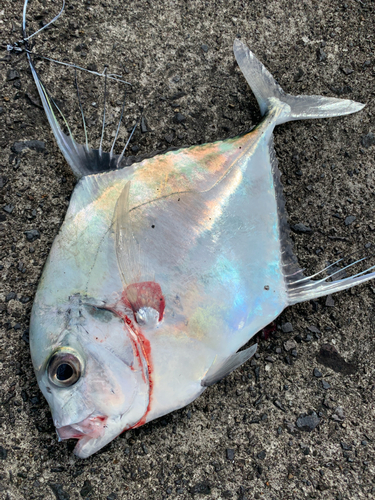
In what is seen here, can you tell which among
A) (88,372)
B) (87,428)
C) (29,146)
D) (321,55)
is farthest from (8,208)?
(321,55)

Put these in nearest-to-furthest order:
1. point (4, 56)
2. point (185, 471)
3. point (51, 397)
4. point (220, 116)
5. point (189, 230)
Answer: point (51, 397) < point (189, 230) < point (185, 471) < point (4, 56) < point (220, 116)

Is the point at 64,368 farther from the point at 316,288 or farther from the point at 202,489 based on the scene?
the point at 316,288

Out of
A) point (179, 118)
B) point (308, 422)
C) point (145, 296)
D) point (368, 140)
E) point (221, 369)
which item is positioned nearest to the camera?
point (145, 296)

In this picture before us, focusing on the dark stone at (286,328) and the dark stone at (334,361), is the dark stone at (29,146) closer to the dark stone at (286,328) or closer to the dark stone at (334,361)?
the dark stone at (286,328)

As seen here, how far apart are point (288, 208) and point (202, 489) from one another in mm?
1597

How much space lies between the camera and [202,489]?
5.82 ft

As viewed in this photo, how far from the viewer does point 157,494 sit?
1.75m

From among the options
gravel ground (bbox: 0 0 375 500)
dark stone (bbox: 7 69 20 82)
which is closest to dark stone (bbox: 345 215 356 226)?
gravel ground (bbox: 0 0 375 500)

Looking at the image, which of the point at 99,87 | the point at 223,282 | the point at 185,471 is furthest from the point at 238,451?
the point at 99,87

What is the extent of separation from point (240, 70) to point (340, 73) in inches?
26.6

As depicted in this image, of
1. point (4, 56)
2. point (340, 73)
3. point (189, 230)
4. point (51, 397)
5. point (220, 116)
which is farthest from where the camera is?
point (340, 73)

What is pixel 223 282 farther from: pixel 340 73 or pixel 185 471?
pixel 340 73

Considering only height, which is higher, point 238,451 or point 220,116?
point 220,116

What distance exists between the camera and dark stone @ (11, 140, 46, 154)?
1979mm
